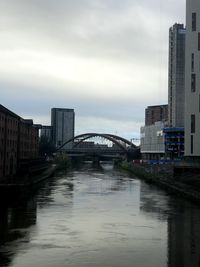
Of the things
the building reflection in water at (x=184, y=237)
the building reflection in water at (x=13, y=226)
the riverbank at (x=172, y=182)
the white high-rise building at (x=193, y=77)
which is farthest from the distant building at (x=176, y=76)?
the building reflection in water at (x=13, y=226)

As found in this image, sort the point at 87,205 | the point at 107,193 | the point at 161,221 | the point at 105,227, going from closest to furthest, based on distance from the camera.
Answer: the point at 105,227 → the point at 161,221 → the point at 87,205 → the point at 107,193

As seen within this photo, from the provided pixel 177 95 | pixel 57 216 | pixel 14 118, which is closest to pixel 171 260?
pixel 57 216

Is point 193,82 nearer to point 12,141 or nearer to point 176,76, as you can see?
point 12,141

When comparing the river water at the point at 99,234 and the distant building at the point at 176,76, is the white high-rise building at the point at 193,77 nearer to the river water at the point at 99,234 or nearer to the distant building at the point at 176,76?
the river water at the point at 99,234

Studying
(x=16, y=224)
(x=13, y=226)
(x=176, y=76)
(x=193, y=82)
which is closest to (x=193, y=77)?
(x=193, y=82)

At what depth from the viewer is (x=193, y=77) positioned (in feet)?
298

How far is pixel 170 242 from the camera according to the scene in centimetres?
3012

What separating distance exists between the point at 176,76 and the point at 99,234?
481ft

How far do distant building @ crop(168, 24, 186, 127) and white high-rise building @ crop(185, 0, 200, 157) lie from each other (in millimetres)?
77260

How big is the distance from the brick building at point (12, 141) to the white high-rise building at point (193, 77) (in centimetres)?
3115

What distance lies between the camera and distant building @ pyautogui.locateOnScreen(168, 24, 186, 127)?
170375 millimetres

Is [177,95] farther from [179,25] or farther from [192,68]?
[192,68]

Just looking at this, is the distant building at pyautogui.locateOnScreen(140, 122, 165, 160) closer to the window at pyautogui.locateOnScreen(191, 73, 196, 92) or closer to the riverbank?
the riverbank

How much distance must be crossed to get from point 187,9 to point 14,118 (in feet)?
128
